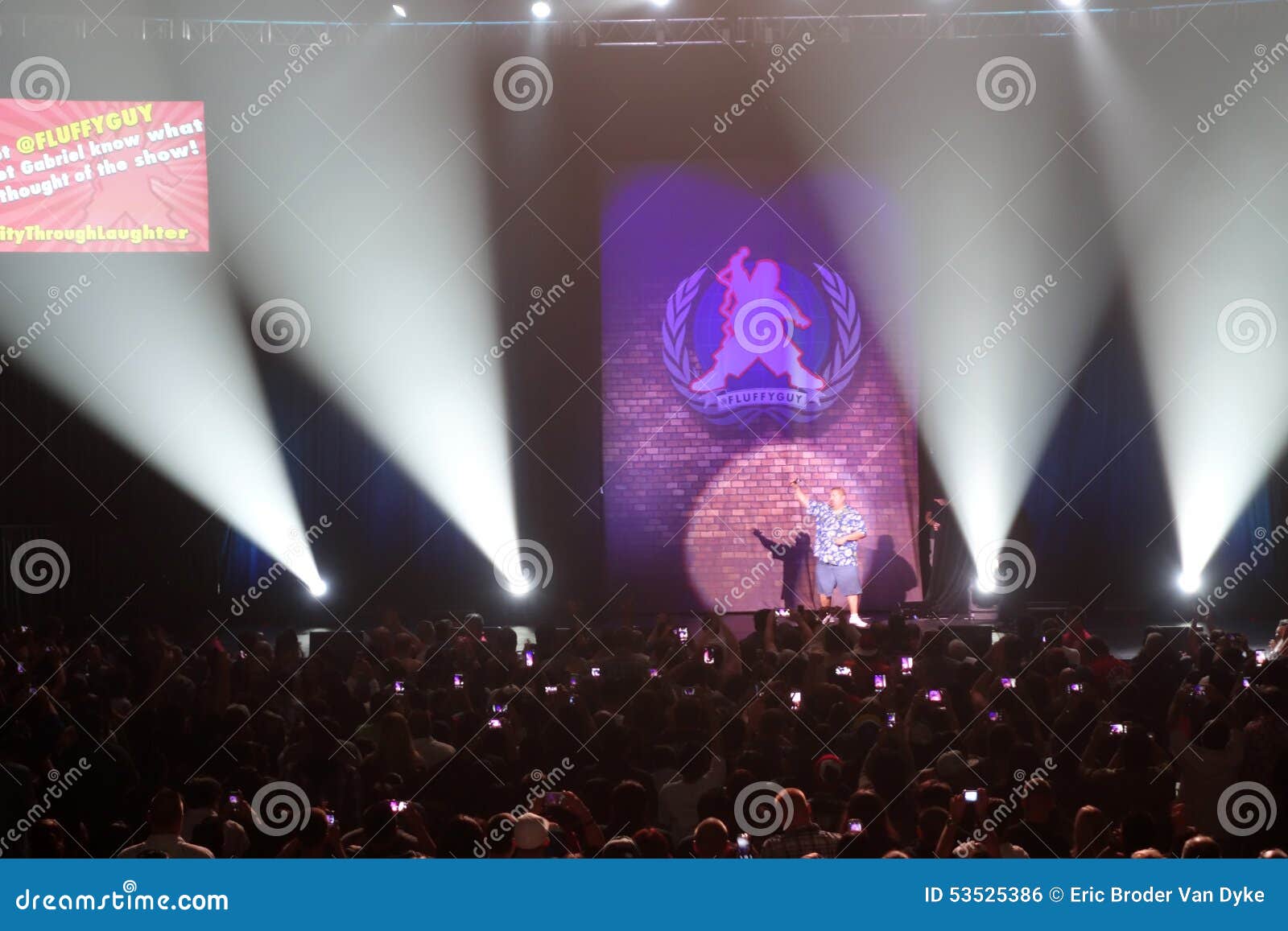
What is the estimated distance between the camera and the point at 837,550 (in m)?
11.3

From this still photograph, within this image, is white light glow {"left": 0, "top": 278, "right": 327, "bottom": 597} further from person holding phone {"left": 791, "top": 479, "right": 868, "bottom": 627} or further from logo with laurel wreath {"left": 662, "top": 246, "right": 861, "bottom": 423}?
person holding phone {"left": 791, "top": 479, "right": 868, "bottom": 627}

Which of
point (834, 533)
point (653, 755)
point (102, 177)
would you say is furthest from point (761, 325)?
point (653, 755)

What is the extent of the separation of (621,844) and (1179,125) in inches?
401

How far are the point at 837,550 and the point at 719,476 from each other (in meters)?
1.53

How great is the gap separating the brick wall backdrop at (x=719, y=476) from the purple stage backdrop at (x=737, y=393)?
0.05 ft

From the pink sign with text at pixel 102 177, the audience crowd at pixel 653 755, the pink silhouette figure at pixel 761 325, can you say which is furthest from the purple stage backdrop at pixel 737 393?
the audience crowd at pixel 653 755

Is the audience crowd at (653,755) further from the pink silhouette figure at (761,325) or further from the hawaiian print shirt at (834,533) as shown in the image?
the pink silhouette figure at (761,325)

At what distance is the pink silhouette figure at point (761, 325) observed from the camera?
12.1 metres

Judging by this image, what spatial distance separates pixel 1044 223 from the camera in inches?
458

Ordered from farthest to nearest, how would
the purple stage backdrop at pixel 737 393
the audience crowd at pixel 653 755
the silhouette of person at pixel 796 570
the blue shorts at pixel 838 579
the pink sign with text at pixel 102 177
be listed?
1. the purple stage backdrop at pixel 737 393
2. the silhouette of person at pixel 796 570
3. the blue shorts at pixel 838 579
4. the pink sign with text at pixel 102 177
5. the audience crowd at pixel 653 755

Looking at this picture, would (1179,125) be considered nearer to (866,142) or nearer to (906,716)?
(866,142)

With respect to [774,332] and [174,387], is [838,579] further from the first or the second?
[174,387]

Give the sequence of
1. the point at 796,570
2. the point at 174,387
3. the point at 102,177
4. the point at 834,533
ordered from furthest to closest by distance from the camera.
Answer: the point at 796,570
the point at 174,387
the point at 834,533
the point at 102,177

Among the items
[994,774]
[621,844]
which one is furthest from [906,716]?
[621,844]
